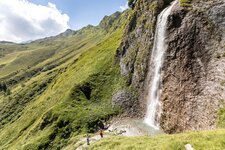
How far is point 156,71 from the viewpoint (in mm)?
57750

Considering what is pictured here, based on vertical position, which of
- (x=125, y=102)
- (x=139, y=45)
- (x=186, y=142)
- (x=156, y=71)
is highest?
(x=139, y=45)

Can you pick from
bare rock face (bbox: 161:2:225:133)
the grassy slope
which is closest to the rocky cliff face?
bare rock face (bbox: 161:2:225:133)

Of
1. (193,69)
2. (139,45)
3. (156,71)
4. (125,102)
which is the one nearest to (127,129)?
(125,102)

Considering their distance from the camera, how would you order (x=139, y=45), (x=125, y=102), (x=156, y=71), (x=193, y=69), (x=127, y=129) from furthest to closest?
(x=139, y=45), (x=125, y=102), (x=156, y=71), (x=127, y=129), (x=193, y=69)

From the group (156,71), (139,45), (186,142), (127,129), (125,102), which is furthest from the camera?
(139,45)

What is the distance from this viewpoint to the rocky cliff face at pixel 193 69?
135 ft

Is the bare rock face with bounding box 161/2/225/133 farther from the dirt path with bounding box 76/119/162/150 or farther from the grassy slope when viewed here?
the grassy slope

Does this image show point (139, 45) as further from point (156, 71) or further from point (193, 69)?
point (193, 69)

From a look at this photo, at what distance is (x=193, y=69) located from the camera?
46875mm

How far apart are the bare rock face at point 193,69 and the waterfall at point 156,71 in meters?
2.10

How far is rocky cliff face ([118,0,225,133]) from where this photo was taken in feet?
135

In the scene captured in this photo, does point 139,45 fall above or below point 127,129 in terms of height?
above

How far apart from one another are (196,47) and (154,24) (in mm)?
19654

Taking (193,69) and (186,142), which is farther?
(193,69)
